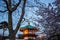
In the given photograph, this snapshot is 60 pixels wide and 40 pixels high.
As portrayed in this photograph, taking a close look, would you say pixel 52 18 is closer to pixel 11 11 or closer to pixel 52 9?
pixel 52 9

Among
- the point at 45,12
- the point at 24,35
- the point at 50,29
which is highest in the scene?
the point at 45,12

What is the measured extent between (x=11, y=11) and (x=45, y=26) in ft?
10.3

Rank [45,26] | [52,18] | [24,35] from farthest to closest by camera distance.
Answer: [24,35], [45,26], [52,18]

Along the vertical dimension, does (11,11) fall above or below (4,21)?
above

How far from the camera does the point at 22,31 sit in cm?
1923

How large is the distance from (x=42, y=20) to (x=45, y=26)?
27.4 inches

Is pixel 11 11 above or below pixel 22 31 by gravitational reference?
above

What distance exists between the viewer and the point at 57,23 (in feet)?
42.4

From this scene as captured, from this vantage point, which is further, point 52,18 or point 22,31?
point 22,31

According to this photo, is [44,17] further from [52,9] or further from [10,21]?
[10,21]

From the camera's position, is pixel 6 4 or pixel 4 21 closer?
pixel 6 4

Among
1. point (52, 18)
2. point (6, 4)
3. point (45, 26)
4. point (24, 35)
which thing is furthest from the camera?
point (24, 35)

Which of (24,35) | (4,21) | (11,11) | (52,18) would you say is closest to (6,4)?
(11,11)

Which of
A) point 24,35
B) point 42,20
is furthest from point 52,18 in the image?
point 24,35
